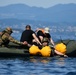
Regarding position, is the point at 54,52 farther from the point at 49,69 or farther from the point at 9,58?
the point at 49,69

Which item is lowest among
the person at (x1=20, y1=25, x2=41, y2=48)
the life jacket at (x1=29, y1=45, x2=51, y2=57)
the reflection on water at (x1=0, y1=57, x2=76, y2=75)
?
the reflection on water at (x1=0, y1=57, x2=76, y2=75)

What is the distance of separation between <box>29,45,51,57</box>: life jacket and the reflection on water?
32 centimetres

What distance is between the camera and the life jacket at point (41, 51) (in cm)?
2209

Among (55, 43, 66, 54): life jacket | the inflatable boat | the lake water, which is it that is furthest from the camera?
(55, 43, 66, 54): life jacket

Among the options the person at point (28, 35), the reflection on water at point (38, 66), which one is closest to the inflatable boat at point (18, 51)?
the reflection on water at point (38, 66)

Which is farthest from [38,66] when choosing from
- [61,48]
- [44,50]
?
[61,48]

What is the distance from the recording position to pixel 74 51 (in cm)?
2345

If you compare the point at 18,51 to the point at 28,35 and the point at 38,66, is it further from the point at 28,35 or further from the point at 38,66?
the point at 38,66

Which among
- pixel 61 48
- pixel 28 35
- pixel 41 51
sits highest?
pixel 28 35

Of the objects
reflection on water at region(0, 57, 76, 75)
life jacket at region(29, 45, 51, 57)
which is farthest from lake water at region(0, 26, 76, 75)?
life jacket at region(29, 45, 51, 57)

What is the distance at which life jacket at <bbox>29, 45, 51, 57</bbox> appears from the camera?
2209 cm

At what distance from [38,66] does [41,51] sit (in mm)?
3366

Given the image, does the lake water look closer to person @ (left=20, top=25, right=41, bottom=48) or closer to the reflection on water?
the reflection on water

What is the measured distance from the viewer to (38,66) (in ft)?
62.2
